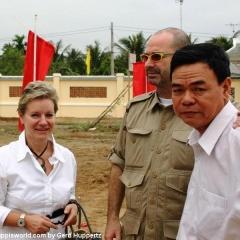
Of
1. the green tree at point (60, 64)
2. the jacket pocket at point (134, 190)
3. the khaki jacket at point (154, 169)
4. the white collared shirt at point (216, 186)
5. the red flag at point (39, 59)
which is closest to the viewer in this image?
the white collared shirt at point (216, 186)

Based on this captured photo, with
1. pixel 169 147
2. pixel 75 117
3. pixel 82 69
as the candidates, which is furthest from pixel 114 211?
pixel 82 69

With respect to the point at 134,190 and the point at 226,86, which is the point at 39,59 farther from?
the point at 226,86

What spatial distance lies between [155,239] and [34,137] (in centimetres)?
87

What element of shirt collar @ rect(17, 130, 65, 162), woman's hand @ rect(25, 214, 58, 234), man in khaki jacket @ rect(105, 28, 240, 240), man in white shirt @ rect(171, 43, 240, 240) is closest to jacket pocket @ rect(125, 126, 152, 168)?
man in khaki jacket @ rect(105, 28, 240, 240)

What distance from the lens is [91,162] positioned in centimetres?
1053

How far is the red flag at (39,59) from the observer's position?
8.12 meters

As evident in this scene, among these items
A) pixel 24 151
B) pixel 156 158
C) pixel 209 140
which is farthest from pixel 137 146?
pixel 209 140

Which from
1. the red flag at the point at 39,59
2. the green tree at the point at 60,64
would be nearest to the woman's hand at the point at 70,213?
the red flag at the point at 39,59

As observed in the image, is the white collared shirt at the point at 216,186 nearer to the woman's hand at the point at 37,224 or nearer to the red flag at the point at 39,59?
the woman's hand at the point at 37,224

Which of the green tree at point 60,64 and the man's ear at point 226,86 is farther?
the green tree at point 60,64

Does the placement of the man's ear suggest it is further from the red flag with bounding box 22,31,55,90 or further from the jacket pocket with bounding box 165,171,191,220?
the red flag with bounding box 22,31,55,90

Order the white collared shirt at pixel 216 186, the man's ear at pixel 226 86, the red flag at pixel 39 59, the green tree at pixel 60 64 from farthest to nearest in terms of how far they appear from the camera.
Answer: the green tree at pixel 60 64
the red flag at pixel 39 59
the man's ear at pixel 226 86
the white collared shirt at pixel 216 186

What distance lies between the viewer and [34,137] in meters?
2.56

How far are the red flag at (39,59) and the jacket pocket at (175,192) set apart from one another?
19.5 ft
